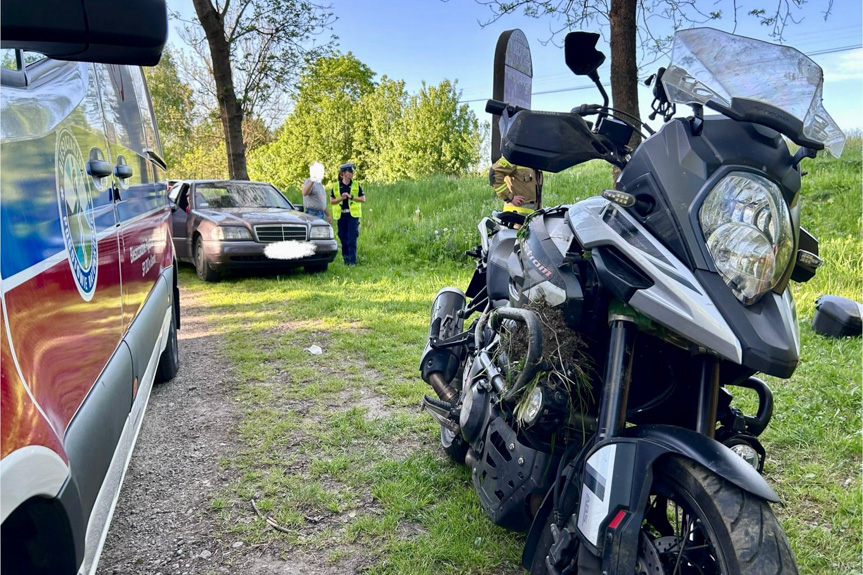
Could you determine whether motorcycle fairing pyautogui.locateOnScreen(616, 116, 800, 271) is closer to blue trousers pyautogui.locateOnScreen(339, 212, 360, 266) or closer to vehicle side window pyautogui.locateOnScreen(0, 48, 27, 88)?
vehicle side window pyautogui.locateOnScreen(0, 48, 27, 88)

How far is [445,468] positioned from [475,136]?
3690 cm

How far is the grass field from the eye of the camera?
241cm

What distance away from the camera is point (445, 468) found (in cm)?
303

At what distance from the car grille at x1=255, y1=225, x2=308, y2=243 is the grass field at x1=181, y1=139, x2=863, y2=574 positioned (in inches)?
57.1

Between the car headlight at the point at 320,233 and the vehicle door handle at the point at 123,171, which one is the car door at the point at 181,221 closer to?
the car headlight at the point at 320,233

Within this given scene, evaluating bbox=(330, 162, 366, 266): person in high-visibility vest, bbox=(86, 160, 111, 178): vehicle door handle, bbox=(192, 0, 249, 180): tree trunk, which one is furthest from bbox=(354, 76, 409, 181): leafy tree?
bbox=(86, 160, 111, 178): vehicle door handle

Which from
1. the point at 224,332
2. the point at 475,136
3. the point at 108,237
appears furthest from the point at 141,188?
the point at 475,136

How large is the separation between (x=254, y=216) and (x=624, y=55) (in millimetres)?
5484

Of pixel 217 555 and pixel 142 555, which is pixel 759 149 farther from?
pixel 142 555

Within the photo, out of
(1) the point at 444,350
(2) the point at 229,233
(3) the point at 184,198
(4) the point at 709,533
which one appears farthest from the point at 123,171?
(3) the point at 184,198

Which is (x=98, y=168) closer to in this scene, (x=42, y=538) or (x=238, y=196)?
(x=42, y=538)

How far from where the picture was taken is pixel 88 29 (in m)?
1.06

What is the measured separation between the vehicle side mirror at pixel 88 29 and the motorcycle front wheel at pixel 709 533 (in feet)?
4.83

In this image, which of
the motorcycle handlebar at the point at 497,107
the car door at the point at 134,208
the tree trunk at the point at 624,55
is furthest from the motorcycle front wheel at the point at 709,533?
the tree trunk at the point at 624,55
